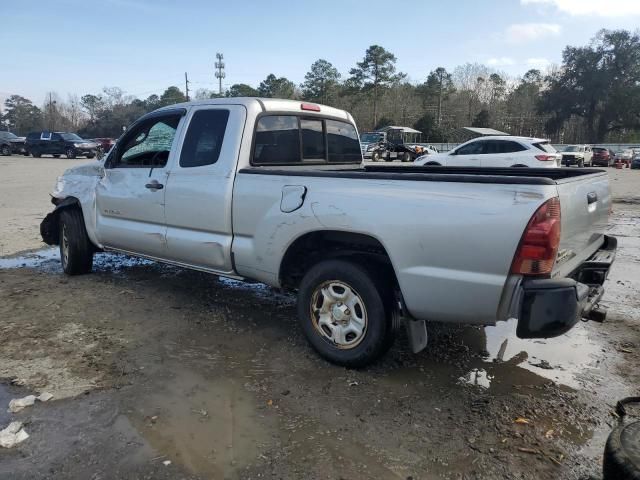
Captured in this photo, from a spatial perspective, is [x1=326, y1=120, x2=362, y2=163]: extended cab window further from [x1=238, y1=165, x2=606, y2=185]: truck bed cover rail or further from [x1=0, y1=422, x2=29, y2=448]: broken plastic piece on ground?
[x1=0, y1=422, x2=29, y2=448]: broken plastic piece on ground

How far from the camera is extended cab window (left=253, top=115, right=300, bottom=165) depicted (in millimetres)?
4289

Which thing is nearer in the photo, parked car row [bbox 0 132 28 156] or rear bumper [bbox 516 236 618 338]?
rear bumper [bbox 516 236 618 338]

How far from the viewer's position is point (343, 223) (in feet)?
10.9

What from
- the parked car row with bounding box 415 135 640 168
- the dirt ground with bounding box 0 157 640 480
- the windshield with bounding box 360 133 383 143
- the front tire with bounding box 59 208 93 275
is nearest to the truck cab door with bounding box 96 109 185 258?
the front tire with bounding box 59 208 93 275

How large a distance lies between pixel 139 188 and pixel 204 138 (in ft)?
3.21

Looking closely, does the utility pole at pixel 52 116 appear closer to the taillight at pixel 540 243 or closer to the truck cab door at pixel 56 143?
the truck cab door at pixel 56 143

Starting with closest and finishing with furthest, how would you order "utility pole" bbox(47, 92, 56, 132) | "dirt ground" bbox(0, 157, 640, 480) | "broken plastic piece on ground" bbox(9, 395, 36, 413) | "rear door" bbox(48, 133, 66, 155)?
1. "dirt ground" bbox(0, 157, 640, 480)
2. "broken plastic piece on ground" bbox(9, 395, 36, 413)
3. "rear door" bbox(48, 133, 66, 155)
4. "utility pole" bbox(47, 92, 56, 132)

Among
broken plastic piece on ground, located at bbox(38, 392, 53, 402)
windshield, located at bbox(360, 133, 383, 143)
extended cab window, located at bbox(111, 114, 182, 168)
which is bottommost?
broken plastic piece on ground, located at bbox(38, 392, 53, 402)

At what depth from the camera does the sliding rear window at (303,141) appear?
434 centimetres

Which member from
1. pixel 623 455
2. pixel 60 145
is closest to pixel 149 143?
pixel 623 455

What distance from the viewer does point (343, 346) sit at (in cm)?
355

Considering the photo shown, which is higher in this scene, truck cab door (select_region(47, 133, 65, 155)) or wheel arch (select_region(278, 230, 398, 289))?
truck cab door (select_region(47, 133, 65, 155))

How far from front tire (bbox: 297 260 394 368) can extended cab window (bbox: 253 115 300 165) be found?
4.10ft

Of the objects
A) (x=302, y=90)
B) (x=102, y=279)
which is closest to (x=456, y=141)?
(x=302, y=90)
